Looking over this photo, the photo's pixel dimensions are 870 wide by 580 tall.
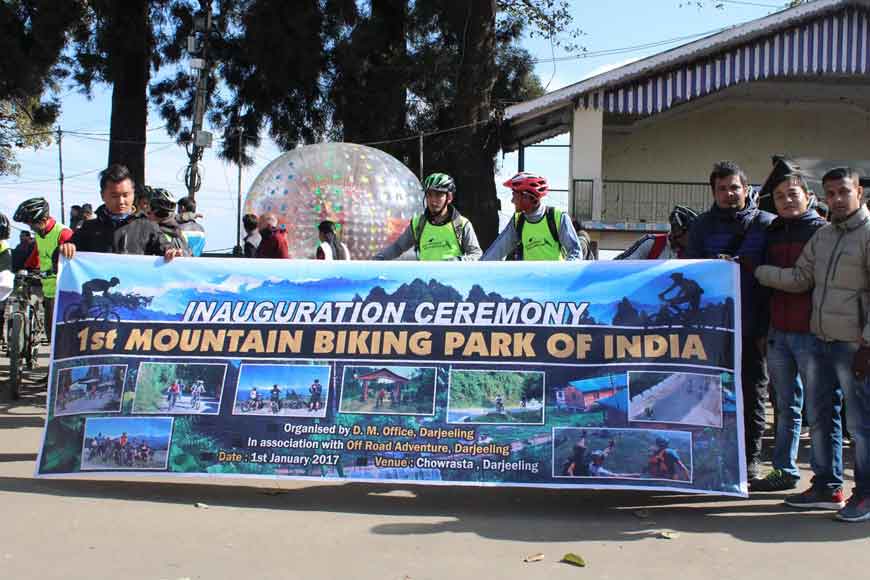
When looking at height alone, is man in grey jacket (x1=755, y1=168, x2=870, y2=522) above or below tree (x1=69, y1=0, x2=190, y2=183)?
below

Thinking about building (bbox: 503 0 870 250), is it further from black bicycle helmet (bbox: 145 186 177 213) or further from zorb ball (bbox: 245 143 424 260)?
black bicycle helmet (bbox: 145 186 177 213)

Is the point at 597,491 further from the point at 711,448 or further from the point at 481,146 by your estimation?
the point at 481,146

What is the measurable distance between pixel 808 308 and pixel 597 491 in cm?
164

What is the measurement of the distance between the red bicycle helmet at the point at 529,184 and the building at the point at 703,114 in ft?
52.2

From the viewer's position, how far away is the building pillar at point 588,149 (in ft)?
75.4

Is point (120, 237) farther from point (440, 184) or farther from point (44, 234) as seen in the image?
point (44, 234)

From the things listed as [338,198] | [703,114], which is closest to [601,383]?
[338,198]

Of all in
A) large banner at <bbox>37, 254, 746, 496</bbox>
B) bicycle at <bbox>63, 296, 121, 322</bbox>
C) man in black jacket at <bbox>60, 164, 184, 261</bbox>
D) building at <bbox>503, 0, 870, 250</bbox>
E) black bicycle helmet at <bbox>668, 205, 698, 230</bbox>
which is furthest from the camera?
building at <bbox>503, 0, 870, 250</bbox>

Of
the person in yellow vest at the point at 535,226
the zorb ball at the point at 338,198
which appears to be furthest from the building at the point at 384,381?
the zorb ball at the point at 338,198

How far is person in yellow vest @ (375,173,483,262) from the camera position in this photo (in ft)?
22.7

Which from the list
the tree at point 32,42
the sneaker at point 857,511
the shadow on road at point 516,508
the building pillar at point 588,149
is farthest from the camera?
the building pillar at point 588,149

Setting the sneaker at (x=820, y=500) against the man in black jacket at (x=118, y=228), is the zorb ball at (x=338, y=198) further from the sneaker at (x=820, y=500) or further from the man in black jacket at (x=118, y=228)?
the sneaker at (x=820, y=500)

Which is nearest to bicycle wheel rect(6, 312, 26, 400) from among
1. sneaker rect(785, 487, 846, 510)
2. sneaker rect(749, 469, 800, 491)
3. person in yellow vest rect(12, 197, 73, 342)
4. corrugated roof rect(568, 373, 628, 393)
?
person in yellow vest rect(12, 197, 73, 342)

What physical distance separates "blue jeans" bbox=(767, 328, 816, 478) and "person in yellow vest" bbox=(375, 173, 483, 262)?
2.22 m
